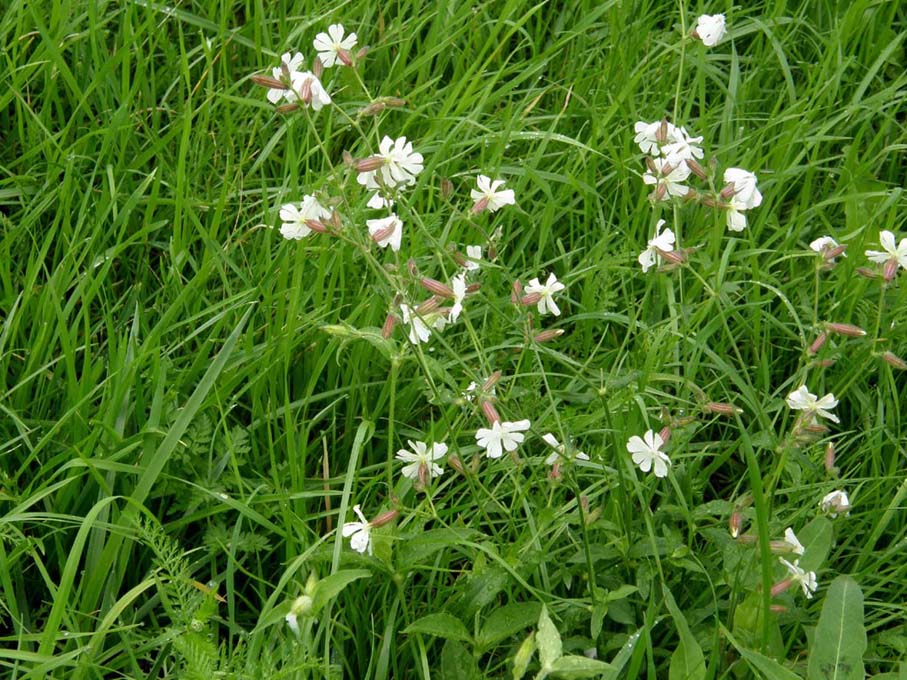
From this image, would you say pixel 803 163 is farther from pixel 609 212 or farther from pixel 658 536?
pixel 658 536

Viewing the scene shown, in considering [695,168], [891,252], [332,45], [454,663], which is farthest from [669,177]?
[454,663]

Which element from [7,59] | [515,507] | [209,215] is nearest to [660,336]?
[515,507]

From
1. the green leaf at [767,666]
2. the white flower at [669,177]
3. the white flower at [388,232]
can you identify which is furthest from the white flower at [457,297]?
the green leaf at [767,666]

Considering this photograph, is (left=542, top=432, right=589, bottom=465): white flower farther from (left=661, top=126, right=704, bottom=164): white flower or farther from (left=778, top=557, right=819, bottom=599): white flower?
(left=661, top=126, right=704, bottom=164): white flower

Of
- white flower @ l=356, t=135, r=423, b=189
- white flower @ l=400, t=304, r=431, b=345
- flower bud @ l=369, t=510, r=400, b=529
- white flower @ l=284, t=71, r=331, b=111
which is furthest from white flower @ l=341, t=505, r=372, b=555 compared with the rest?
white flower @ l=284, t=71, r=331, b=111

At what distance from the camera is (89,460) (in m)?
1.83

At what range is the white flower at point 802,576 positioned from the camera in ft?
5.68

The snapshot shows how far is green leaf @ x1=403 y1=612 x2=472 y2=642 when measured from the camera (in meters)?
1.67

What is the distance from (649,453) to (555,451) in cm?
14

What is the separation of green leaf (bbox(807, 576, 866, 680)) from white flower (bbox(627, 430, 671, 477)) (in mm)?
292

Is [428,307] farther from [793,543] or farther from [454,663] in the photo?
[793,543]

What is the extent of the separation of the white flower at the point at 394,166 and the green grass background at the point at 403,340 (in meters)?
0.07

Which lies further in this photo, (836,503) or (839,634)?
(836,503)

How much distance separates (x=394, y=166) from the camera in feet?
5.62
